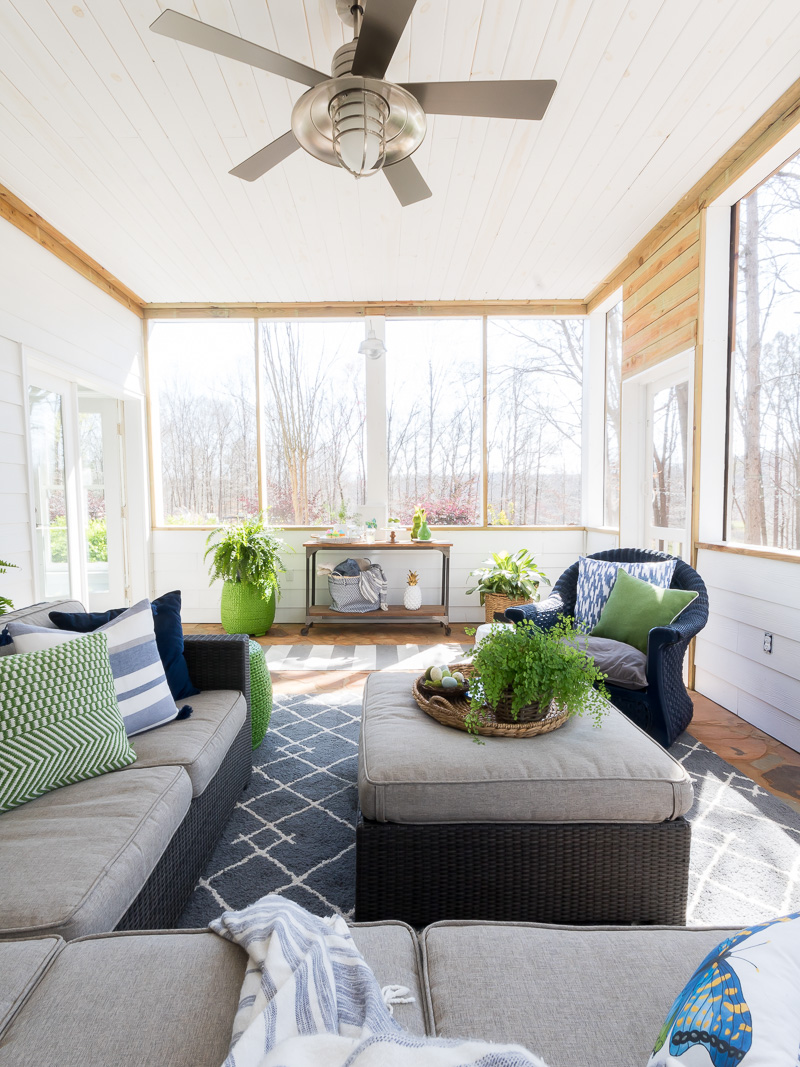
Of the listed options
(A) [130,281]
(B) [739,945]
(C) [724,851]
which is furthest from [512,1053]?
(A) [130,281]

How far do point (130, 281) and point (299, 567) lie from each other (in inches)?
104


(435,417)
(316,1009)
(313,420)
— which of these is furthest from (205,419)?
(316,1009)

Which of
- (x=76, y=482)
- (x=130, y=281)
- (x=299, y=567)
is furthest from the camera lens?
(x=299, y=567)

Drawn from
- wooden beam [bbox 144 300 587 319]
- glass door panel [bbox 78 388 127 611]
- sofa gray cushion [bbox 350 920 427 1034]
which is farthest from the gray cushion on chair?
glass door panel [bbox 78 388 127 611]

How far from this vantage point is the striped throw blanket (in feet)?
2.04

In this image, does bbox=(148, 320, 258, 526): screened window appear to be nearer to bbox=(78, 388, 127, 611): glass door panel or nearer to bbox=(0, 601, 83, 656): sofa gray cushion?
bbox=(78, 388, 127, 611): glass door panel

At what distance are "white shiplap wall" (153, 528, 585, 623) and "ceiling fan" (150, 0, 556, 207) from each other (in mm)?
3518

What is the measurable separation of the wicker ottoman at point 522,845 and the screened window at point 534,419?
398 cm

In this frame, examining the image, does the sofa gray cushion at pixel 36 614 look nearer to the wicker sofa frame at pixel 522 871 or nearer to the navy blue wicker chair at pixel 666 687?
the wicker sofa frame at pixel 522 871

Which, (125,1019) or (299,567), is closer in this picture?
(125,1019)

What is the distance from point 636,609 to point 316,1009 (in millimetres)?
2393

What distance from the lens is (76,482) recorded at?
419 cm

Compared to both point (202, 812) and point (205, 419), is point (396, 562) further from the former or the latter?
point (202, 812)

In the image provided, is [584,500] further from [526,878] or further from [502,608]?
[526,878]
